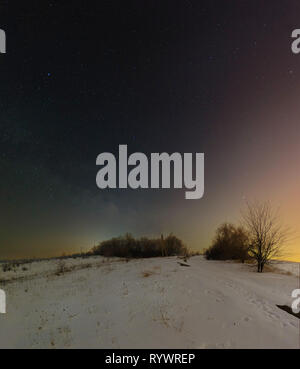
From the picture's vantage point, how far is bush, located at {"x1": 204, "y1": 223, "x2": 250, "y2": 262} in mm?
22875

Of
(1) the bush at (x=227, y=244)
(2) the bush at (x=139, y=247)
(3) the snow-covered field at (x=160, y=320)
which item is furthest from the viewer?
(2) the bush at (x=139, y=247)

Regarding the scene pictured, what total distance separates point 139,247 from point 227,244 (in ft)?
87.8

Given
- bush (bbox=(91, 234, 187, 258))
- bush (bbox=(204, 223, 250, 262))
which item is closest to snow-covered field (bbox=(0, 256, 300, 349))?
bush (bbox=(204, 223, 250, 262))

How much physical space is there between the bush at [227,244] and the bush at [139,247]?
654 inches

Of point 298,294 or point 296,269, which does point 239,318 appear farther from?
point 296,269

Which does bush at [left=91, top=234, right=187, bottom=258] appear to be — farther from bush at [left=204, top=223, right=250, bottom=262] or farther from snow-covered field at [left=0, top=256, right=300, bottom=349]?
snow-covered field at [left=0, top=256, right=300, bottom=349]

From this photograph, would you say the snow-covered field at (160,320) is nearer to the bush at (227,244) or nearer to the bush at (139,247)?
the bush at (227,244)

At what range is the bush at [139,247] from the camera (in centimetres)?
4354

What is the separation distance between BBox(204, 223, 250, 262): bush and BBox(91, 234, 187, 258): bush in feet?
54.5

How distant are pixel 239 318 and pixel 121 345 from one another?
12.0 feet

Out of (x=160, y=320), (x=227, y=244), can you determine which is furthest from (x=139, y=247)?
(x=160, y=320)

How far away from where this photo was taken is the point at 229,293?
7371 mm

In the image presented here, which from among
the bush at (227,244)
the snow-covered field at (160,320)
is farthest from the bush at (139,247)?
the snow-covered field at (160,320)
